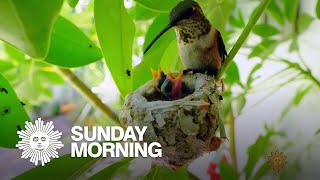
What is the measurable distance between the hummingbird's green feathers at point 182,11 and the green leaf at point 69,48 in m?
0.09

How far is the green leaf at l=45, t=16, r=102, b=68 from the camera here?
40 centimetres

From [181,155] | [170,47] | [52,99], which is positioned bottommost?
[181,155]

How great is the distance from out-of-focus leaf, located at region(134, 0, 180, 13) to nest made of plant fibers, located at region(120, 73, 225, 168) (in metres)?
0.07

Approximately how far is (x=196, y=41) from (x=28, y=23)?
171 millimetres

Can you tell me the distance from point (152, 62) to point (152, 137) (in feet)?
0.29

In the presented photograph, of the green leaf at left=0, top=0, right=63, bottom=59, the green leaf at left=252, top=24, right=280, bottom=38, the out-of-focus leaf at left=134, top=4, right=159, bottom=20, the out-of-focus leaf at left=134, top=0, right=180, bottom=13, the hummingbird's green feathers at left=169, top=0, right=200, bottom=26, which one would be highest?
the green leaf at left=252, top=24, right=280, bottom=38

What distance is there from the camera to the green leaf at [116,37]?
37 centimetres

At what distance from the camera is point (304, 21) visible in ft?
3.22

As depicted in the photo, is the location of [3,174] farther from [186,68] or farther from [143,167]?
[186,68]

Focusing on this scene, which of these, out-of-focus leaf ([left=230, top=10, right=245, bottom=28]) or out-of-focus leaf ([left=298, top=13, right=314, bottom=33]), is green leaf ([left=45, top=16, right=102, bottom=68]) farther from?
out-of-focus leaf ([left=298, top=13, right=314, bottom=33])

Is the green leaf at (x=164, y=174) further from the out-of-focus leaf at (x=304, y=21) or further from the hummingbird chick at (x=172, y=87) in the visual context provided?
the out-of-focus leaf at (x=304, y=21)

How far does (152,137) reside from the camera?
36cm

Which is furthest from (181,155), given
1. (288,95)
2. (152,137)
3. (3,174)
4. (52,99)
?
(288,95)

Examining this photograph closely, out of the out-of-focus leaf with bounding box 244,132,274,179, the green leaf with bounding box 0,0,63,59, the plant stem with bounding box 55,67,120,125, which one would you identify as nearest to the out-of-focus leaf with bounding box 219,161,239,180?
the out-of-focus leaf with bounding box 244,132,274,179
